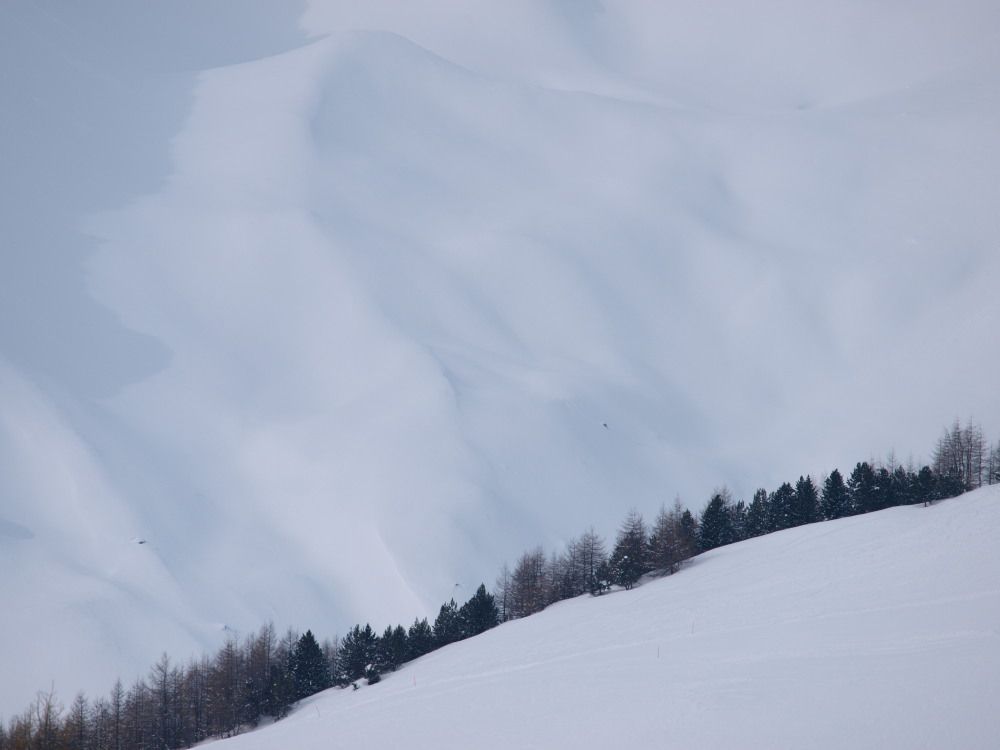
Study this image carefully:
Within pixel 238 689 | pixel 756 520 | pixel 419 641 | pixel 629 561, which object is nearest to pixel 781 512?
pixel 756 520

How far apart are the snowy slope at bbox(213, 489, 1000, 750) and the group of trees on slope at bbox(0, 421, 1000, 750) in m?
4.01

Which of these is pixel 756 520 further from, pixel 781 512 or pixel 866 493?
pixel 866 493

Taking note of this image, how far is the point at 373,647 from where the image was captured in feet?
129

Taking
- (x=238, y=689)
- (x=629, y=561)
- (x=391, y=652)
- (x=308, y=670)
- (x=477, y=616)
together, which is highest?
(x=629, y=561)

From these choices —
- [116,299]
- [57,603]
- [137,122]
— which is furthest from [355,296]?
[137,122]

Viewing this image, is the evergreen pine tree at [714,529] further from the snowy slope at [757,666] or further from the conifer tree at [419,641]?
the conifer tree at [419,641]

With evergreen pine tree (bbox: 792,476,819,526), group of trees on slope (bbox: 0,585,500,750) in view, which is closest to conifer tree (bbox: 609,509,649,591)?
group of trees on slope (bbox: 0,585,500,750)

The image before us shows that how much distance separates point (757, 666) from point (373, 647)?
82.5ft

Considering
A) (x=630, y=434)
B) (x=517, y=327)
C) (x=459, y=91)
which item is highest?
(x=459, y=91)

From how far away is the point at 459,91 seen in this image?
183750mm

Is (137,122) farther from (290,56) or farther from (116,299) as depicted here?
(116,299)

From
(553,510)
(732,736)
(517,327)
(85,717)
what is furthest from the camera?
(517,327)

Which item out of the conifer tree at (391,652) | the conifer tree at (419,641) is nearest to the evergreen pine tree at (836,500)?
the conifer tree at (419,641)

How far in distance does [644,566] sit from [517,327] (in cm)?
6583
